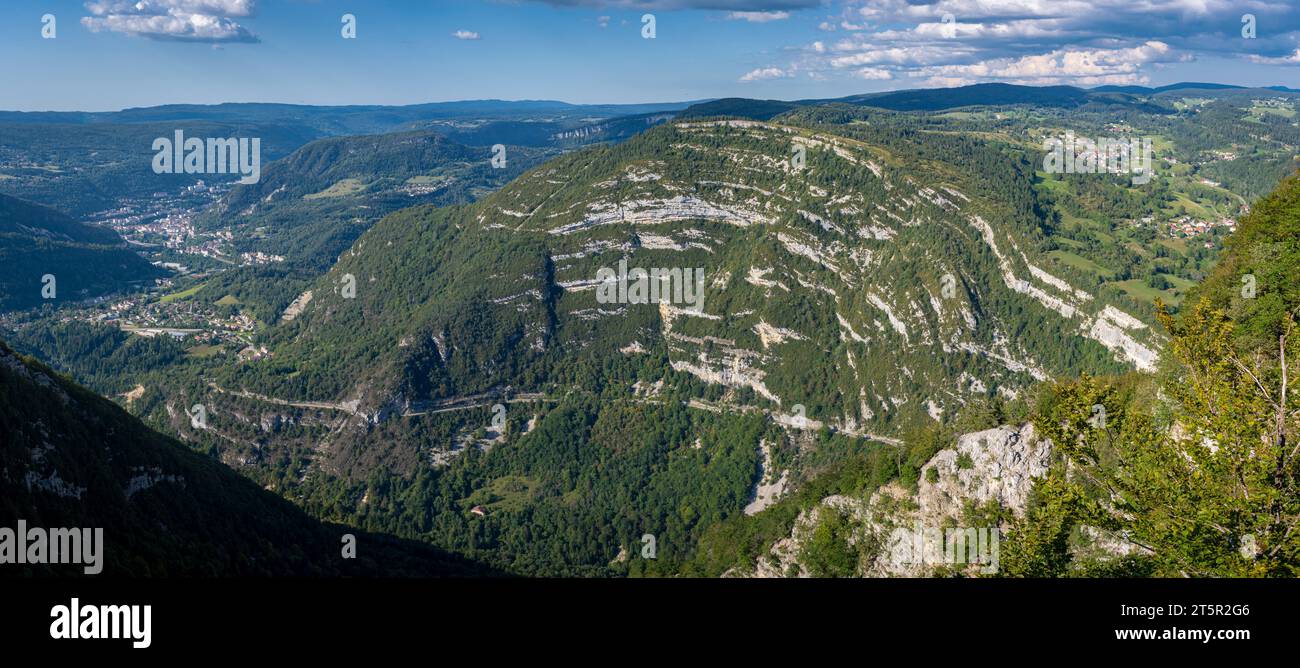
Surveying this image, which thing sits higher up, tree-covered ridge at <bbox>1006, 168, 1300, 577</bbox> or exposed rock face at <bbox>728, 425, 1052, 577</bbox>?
tree-covered ridge at <bbox>1006, 168, 1300, 577</bbox>

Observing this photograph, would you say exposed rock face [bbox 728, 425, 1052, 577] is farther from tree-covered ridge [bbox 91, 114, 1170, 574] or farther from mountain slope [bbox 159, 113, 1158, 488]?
mountain slope [bbox 159, 113, 1158, 488]

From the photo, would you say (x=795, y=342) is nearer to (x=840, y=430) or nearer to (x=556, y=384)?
(x=840, y=430)

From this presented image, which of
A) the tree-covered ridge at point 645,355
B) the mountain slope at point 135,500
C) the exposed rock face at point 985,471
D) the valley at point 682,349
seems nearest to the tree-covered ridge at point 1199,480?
the exposed rock face at point 985,471

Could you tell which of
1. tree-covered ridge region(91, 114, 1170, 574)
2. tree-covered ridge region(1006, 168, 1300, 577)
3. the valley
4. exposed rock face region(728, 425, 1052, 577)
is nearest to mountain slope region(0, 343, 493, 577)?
the valley

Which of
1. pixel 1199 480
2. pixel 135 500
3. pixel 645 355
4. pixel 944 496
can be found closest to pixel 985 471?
pixel 944 496

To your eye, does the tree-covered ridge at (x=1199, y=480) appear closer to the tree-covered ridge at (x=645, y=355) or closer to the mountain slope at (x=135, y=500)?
the mountain slope at (x=135, y=500)

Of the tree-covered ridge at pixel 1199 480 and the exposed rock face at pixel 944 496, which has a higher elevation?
the tree-covered ridge at pixel 1199 480
